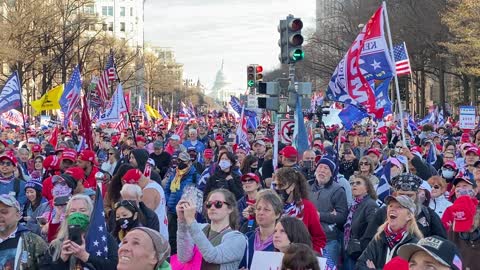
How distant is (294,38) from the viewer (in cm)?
1436

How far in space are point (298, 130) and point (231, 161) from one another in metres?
2.39

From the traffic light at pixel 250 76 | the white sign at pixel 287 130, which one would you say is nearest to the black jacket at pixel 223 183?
the white sign at pixel 287 130

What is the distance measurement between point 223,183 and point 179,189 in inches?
50.4

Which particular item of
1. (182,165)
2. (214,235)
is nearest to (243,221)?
(214,235)

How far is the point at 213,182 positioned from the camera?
10523 millimetres

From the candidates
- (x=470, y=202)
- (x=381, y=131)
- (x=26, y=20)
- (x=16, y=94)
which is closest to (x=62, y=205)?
(x=470, y=202)

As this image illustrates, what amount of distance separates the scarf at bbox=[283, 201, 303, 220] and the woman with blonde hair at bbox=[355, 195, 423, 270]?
3.48ft

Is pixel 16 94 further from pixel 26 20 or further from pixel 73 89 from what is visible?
pixel 26 20

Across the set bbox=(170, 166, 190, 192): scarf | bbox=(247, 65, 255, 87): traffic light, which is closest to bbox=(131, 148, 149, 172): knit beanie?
bbox=(170, 166, 190, 192): scarf

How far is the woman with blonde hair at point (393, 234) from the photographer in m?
5.84

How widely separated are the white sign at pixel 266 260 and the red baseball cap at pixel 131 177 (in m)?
2.88

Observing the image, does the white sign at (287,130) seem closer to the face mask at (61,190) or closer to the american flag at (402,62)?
the american flag at (402,62)

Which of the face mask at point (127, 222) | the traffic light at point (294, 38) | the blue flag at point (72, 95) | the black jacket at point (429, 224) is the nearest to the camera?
the face mask at point (127, 222)

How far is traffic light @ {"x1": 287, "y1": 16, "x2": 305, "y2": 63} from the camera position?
14211 millimetres
